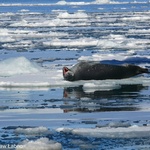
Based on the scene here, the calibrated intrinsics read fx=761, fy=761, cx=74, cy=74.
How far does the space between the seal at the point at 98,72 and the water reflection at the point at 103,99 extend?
0.60 meters

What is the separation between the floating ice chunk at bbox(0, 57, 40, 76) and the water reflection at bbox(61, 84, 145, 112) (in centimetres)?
184

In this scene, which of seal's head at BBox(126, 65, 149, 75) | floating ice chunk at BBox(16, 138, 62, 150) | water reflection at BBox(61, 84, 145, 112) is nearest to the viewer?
floating ice chunk at BBox(16, 138, 62, 150)

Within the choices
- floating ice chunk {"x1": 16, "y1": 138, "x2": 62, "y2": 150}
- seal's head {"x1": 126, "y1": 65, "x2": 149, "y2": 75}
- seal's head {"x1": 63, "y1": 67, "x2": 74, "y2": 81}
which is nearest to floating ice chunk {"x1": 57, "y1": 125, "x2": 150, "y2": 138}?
floating ice chunk {"x1": 16, "y1": 138, "x2": 62, "y2": 150}

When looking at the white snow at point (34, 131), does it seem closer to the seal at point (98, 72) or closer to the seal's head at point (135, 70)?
the seal at point (98, 72)

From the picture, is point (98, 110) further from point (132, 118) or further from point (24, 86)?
point (24, 86)

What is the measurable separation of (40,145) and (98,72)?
18.2 feet

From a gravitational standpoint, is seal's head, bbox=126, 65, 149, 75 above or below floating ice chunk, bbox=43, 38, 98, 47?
below

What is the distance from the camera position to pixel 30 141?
23.4 feet

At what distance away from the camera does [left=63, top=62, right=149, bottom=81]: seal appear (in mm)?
12297

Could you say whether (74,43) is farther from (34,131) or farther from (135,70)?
(34,131)

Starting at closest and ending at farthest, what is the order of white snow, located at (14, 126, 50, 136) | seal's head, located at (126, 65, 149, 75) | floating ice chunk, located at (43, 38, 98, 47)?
white snow, located at (14, 126, 50, 136)
seal's head, located at (126, 65, 149, 75)
floating ice chunk, located at (43, 38, 98, 47)

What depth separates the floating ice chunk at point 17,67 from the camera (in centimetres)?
1320

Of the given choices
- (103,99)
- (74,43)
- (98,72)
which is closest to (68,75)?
(98,72)

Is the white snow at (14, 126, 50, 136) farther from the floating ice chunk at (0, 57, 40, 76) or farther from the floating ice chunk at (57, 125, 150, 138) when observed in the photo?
the floating ice chunk at (0, 57, 40, 76)
